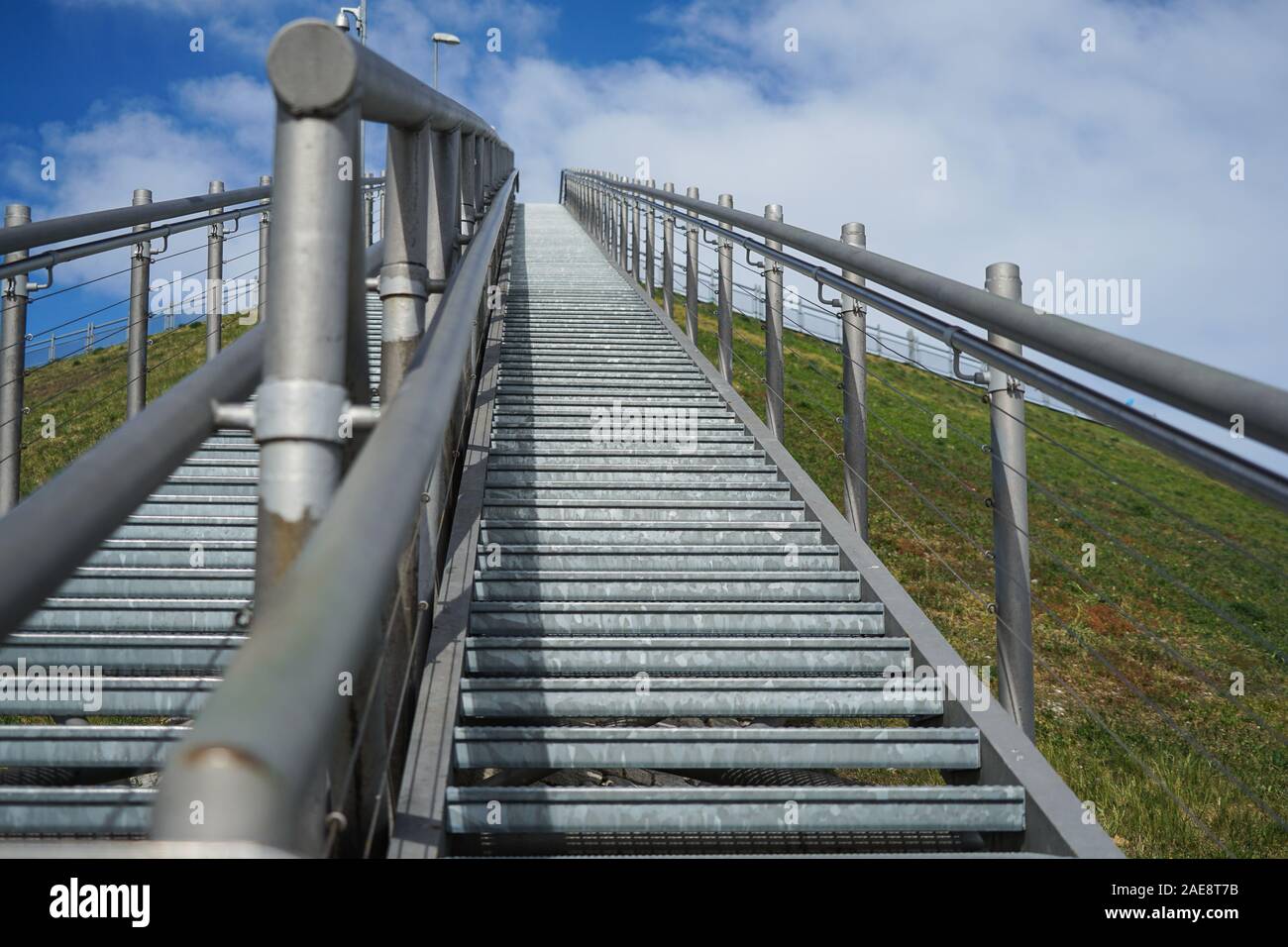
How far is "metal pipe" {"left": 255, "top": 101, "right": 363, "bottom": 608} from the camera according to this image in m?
1.60

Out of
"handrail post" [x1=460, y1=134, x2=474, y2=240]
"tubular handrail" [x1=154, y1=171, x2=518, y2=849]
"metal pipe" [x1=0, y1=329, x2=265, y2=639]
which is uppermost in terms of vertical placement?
"handrail post" [x1=460, y1=134, x2=474, y2=240]

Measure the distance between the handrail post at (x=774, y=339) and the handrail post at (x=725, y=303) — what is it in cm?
105

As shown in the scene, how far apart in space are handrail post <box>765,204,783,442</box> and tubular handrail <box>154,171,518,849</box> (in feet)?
14.5

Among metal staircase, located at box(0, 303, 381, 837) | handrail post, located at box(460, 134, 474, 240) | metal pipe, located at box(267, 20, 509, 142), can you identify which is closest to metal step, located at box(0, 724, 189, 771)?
metal staircase, located at box(0, 303, 381, 837)

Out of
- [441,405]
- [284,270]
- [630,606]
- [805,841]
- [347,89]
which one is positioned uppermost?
[347,89]

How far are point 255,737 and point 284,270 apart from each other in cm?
93

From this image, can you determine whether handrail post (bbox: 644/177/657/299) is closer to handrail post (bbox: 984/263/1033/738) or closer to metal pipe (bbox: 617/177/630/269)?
metal pipe (bbox: 617/177/630/269)

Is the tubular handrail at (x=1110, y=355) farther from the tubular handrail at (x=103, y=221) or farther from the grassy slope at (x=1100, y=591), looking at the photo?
the tubular handrail at (x=103, y=221)

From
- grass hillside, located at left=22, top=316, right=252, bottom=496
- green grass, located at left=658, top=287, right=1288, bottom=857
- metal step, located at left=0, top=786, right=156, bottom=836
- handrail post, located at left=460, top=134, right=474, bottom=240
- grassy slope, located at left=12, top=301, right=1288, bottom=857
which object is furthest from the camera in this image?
grass hillside, located at left=22, top=316, right=252, bottom=496

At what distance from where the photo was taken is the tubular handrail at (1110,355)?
Result: 171cm

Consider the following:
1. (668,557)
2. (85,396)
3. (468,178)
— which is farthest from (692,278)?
(85,396)

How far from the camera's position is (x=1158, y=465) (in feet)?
76.1
